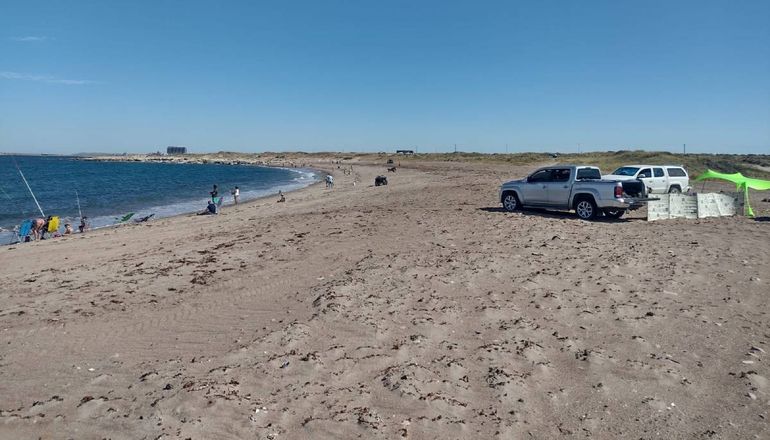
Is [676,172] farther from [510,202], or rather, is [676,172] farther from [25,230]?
[25,230]

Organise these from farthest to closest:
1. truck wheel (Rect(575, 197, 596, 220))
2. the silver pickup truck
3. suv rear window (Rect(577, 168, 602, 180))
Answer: suv rear window (Rect(577, 168, 602, 180))
truck wheel (Rect(575, 197, 596, 220))
the silver pickup truck

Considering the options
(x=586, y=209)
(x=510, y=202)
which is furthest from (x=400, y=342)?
(x=510, y=202)

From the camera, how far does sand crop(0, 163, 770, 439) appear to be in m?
4.64

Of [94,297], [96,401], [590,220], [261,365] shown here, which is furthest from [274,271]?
[590,220]

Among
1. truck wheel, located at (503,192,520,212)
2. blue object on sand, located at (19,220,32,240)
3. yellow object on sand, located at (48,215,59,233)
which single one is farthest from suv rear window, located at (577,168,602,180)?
blue object on sand, located at (19,220,32,240)

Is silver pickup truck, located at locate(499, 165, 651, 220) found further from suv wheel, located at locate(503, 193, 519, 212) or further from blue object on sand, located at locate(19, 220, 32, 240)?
blue object on sand, located at locate(19, 220, 32, 240)

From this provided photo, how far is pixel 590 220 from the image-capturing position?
608 inches

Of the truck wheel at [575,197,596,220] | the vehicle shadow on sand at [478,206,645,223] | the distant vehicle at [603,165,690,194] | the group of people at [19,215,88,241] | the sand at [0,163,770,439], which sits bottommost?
the group of people at [19,215,88,241]

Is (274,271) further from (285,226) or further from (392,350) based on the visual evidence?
(285,226)

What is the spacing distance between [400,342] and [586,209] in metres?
11.5

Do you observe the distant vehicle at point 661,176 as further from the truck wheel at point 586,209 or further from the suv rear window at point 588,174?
the truck wheel at point 586,209

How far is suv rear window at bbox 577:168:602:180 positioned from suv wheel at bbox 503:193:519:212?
7.42ft

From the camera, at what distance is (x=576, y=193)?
15953 mm

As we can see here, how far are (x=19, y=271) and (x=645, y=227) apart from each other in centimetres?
1644
